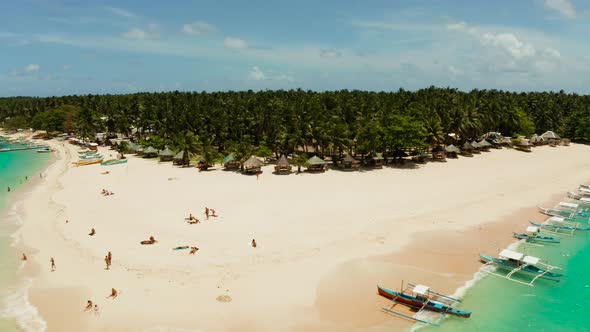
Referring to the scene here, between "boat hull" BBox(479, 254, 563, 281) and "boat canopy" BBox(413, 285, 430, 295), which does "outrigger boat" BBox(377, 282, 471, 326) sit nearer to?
"boat canopy" BBox(413, 285, 430, 295)

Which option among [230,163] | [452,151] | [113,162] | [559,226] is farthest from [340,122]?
[113,162]

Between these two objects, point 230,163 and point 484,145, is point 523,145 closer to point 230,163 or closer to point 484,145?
point 484,145

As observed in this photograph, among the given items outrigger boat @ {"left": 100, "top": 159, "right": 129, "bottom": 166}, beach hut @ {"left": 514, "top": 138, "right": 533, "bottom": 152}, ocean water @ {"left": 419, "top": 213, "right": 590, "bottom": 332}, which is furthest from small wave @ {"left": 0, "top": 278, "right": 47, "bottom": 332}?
beach hut @ {"left": 514, "top": 138, "right": 533, "bottom": 152}

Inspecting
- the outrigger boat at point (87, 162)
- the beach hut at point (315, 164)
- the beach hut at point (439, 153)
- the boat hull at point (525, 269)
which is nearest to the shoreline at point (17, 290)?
the outrigger boat at point (87, 162)

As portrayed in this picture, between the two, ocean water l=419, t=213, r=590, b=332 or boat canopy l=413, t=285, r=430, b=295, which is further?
boat canopy l=413, t=285, r=430, b=295

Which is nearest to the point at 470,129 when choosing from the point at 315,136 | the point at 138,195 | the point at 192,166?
the point at 315,136
